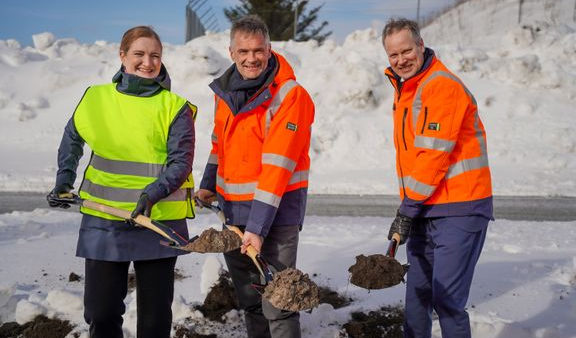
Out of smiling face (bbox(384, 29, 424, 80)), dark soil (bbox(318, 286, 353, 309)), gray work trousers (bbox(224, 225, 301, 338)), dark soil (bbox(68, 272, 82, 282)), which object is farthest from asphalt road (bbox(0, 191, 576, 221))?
smiling face (bbox(384, 29, 424, 80))

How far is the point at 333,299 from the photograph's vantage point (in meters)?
4.45

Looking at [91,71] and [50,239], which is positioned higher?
[91,71]

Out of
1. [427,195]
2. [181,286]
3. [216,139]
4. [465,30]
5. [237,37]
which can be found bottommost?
[181,286]

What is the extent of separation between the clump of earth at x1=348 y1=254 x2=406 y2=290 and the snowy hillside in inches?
316

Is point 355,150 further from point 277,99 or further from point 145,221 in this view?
point 145,221

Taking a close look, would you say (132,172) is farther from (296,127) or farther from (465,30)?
(465,30)

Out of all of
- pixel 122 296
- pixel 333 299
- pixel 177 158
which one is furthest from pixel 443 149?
pixel 333 299

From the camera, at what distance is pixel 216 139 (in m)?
3.33

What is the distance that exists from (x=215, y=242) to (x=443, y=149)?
127cm

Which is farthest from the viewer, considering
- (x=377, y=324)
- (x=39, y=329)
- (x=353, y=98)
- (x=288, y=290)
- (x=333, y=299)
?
(x=353, y=98)

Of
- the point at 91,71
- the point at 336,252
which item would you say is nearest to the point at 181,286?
the point at 336,252

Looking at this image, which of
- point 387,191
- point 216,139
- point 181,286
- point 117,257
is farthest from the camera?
point 387,191

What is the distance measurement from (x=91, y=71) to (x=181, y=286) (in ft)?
51.9

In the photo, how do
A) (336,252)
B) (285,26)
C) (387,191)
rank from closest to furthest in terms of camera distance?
(336,252) < (387,191) < (285,26)
